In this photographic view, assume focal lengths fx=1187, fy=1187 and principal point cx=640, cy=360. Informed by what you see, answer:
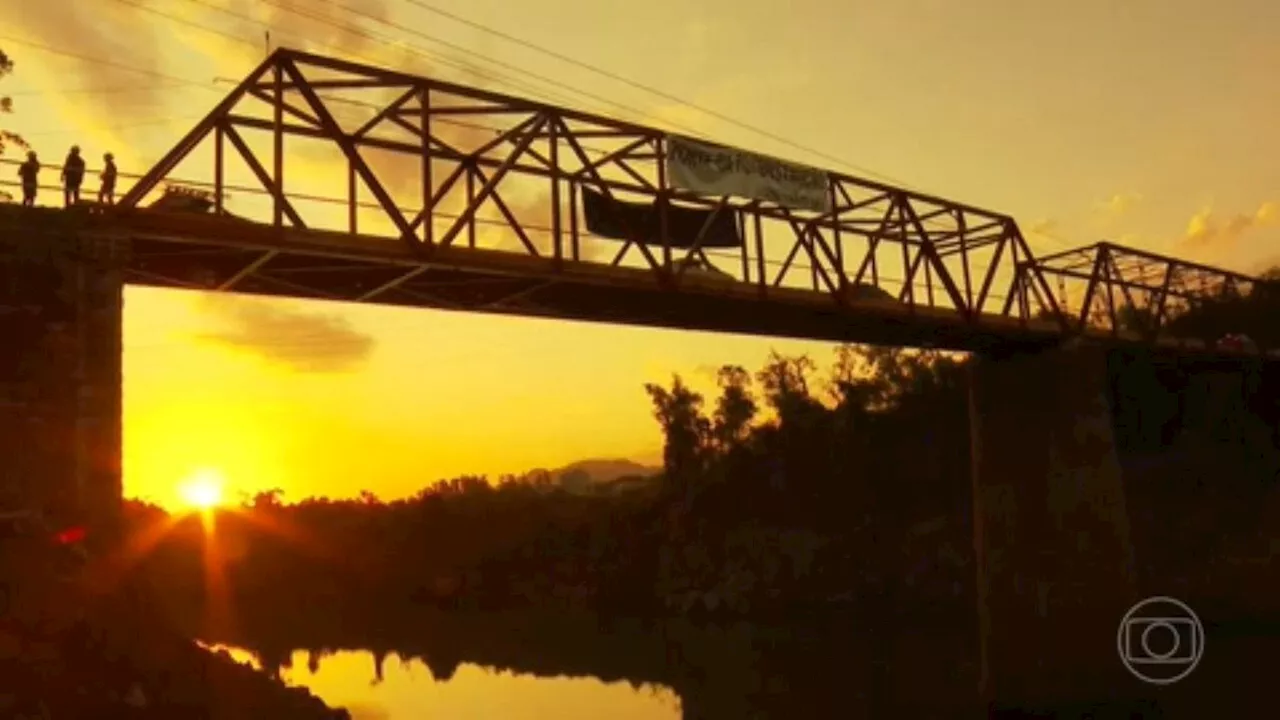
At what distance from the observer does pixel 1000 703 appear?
3806 cm

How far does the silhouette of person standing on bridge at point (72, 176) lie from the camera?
71.7ft

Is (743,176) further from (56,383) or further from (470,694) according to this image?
(470,694)

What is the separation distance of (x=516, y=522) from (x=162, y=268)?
461 ft

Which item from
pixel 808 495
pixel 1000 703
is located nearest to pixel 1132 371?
pixel 1000 703

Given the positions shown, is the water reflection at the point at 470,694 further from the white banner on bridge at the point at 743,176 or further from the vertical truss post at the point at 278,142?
the vertical truss post at the point at 278,142

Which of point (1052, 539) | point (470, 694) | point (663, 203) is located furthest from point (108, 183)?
point (470, 694)

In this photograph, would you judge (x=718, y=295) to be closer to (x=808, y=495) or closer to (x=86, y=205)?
(x=86, y=205)

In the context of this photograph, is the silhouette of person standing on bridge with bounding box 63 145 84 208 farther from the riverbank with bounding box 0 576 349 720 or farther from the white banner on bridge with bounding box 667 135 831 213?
the white banner on bridge with bounding box 667 135 831 213

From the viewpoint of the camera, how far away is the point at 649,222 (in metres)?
30.1

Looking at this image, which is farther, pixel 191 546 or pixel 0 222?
pixel 191 546

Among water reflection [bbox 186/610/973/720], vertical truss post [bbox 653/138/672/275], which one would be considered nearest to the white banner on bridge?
vertical truss post [bbox 653/138/672/275]

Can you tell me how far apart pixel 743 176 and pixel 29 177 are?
1648cm

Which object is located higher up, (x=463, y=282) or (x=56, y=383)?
(x=463, y=282)

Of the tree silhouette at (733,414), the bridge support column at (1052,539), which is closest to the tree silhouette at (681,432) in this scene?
the tree silhouette at (733,414)
